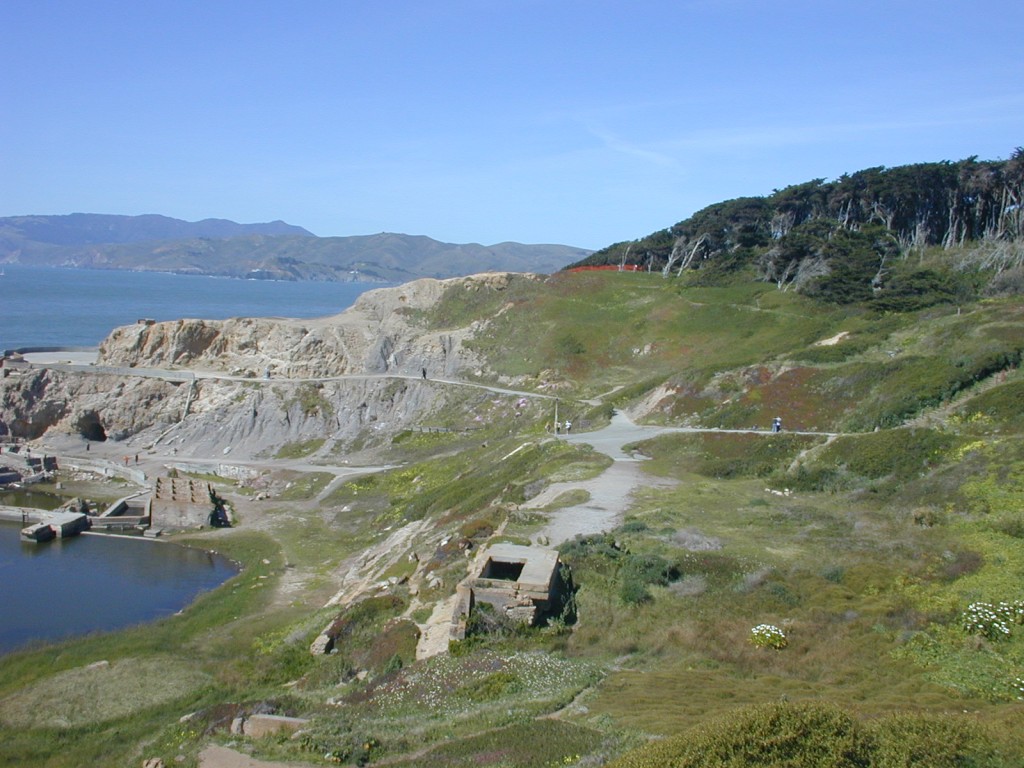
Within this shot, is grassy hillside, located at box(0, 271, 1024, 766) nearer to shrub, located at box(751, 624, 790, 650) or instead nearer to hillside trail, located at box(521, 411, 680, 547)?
shrub, located at box(751, 624, 790, 650)

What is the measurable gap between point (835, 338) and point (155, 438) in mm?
49584

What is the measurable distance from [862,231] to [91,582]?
59.2 metres

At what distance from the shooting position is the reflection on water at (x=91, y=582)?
32844 mm

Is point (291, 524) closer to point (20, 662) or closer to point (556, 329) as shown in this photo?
point (20, 662)

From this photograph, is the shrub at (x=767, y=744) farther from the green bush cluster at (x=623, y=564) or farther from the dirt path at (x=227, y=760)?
the green bush cluster at (x=623, y=564)

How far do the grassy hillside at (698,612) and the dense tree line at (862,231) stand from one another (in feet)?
45.6

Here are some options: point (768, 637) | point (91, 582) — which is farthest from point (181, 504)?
point (768, 637)

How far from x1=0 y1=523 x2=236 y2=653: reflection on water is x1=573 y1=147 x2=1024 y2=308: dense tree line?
45.5 meters

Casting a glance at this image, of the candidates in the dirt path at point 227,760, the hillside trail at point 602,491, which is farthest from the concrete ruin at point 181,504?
the dirt path at point 227,760

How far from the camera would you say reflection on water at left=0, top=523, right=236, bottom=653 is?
32.8 metres

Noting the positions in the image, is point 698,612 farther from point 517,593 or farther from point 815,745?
point 815,745

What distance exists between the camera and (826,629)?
18.7m

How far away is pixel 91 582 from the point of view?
38.1 metres

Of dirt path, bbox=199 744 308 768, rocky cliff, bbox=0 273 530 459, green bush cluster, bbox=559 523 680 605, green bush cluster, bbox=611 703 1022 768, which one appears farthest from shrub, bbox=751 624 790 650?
rocky cliff, bbox=0 273 530 459
